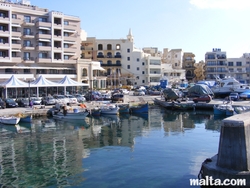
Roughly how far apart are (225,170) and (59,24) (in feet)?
190

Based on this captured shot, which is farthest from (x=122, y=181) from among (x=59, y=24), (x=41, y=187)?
(x=59, y=24)

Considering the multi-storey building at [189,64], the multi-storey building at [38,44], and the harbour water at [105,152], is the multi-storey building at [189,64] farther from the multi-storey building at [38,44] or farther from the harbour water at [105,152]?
the harbour water at [105,152]

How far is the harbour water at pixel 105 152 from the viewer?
58.5 feet

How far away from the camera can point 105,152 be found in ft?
79.5

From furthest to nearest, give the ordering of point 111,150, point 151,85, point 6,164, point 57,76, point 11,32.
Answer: point 151,85, point 57,76, point 11,32, point 111,150, point 6,164

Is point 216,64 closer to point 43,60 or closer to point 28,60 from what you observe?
point 43,60

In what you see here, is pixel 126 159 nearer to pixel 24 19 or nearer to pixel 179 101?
pixel 179 101

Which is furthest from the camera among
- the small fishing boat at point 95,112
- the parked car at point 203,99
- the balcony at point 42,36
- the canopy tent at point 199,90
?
the balcony at point 42,36

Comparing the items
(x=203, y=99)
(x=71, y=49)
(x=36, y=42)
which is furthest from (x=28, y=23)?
(x=203, y=99)

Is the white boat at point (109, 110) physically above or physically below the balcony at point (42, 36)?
below

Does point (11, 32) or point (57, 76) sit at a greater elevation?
point (11, 32)

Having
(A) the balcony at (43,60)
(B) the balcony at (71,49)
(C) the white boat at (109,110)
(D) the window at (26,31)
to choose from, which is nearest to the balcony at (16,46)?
(D) the window at (26,31)

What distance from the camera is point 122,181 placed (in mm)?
17297

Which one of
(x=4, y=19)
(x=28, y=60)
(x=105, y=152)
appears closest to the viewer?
(x=105, y=152)
